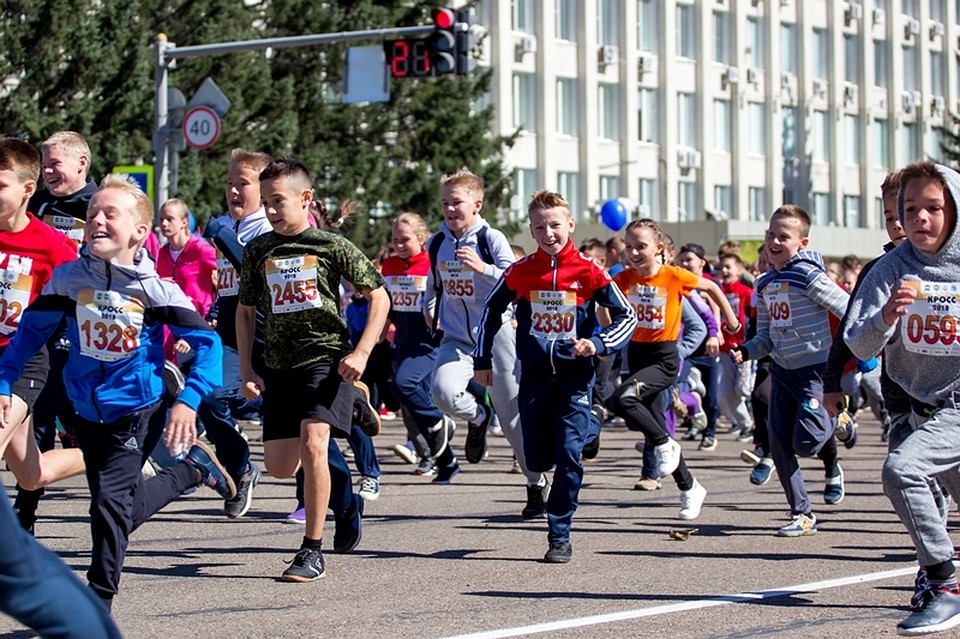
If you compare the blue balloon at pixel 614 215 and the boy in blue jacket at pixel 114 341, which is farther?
the blue balloon at pixel 614 215

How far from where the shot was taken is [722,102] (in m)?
65.3

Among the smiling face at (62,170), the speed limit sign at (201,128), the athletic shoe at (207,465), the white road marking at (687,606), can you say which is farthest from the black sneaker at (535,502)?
the speed limit sign at (201,128)

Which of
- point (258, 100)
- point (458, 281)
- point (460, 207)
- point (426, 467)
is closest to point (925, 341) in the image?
point (460, 207)

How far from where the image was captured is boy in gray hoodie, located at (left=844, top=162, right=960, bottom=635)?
274 inches

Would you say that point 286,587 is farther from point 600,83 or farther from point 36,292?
point 600,83

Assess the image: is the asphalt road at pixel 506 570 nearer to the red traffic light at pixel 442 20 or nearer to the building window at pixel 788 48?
the red traffic light at pixel 442 20

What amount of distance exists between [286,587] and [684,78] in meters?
56.4

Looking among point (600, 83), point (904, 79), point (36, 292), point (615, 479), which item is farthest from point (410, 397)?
point (904, 79)

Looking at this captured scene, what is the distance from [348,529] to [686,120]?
56.4 meters

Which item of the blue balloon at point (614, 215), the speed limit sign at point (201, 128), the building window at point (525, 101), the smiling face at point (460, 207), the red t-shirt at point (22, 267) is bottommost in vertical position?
the red t-shirt at point (22, 267)

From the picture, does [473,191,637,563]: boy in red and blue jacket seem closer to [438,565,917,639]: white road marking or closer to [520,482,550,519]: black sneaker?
[520,482,550,519]: black sneaker

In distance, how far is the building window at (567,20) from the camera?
190 feet

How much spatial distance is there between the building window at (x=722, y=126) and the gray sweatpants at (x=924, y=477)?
58.5 meters

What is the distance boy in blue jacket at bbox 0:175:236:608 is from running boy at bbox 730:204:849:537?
13.7 ft
